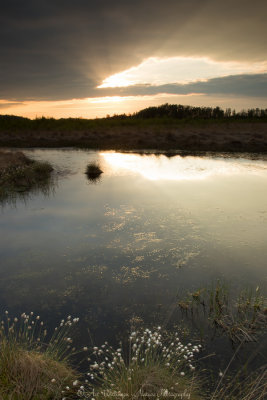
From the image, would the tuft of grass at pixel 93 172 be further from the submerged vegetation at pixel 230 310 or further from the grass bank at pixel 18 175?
the submerged vegetation at pixel 230 310

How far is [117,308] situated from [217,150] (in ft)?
92.6

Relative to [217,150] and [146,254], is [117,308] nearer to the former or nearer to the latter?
[146,254]

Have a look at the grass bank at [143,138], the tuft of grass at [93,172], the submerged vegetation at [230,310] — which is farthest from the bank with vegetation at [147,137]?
the submerged vegetation at [230,310]

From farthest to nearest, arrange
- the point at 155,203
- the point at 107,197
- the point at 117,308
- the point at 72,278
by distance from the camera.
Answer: the point at 107,197, the point at 155,203, the point at 72,278, the point at 117,308

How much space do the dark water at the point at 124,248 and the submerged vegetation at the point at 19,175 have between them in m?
1.99

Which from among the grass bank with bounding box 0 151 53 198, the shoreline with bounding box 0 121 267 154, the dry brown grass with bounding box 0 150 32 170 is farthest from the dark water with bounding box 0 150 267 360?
the shoreline with bounding box 0 121 267 154

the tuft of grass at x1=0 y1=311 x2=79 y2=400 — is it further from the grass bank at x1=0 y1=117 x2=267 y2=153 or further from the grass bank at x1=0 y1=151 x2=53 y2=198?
the grass bank at x1=0 y1=117 x2=267 y2=153

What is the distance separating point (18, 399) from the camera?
3256mm

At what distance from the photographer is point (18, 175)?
16938 mm

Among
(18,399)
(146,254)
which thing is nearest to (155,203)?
(146,254)

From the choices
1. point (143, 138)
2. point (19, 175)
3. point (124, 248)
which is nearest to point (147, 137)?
point (143, 138)

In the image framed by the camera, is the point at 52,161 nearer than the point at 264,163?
No

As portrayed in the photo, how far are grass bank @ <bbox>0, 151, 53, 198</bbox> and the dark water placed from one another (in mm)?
2169

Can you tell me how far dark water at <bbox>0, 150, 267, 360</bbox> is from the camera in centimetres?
580
